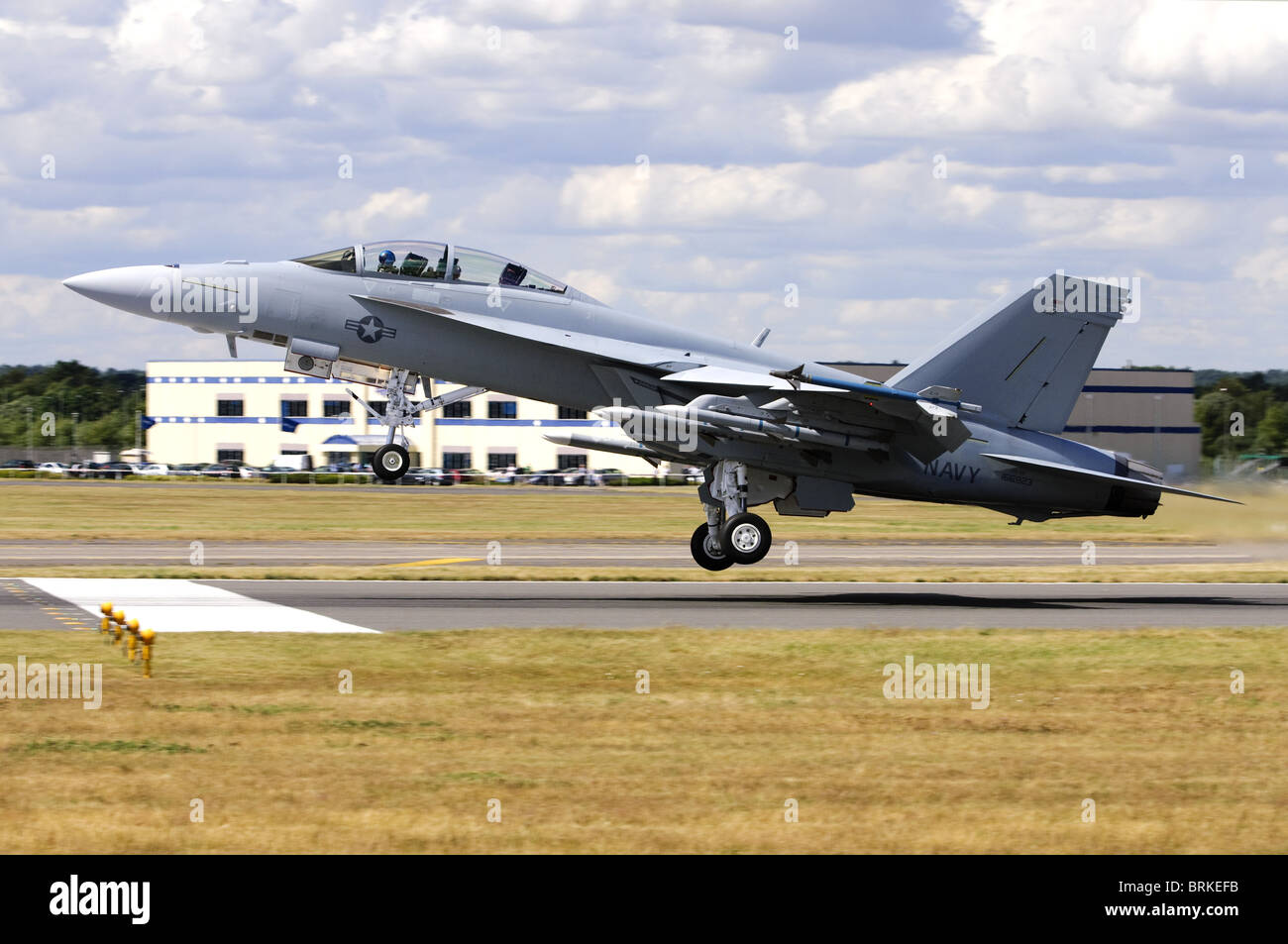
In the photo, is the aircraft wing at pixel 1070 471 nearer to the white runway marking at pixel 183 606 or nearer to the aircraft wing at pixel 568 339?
the aircraft wing at pixel 568 339

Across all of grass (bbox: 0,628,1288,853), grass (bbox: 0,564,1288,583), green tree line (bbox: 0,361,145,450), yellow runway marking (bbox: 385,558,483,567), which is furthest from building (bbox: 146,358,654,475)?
grass (bbox: 0,628,1288,853)

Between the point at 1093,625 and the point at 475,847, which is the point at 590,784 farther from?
the point at 1093,625

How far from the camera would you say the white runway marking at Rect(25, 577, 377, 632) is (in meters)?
19.0

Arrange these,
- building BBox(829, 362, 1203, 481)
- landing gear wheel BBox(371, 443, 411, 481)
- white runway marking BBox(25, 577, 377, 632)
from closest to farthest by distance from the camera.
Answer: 1. white runway marking BBox(25, 577, 377, 632)
2. landing gear wheel BBox(371, 443, 411, 481)
3. building BBox(829, 362, 1203, 481)

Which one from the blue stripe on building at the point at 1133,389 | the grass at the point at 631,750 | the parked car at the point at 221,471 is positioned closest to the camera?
the grass at the point at 631,750

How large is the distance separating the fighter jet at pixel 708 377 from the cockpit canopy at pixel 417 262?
3 cm

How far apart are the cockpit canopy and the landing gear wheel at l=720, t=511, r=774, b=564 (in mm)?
5721

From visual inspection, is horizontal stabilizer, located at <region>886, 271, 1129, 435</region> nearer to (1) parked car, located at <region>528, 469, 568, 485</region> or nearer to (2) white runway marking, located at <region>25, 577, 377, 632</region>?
(2) white runway marking, located at <region>25, 577, 377, 632</region>

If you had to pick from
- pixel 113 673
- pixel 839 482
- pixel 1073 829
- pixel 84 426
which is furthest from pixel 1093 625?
pixel 84 426

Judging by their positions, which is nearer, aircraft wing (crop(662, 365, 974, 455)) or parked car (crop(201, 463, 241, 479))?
aircraft wing (crop(662, 365, 974, 455))

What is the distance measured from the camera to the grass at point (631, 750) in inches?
386

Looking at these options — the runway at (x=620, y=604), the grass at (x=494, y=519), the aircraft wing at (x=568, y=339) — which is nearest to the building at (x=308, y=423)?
the grass at (x=494, y=519)

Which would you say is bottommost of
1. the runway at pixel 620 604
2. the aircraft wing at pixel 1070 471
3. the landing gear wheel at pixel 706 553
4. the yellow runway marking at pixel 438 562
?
the runway at pixel 620 604

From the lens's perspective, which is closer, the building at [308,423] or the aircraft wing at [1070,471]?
the aircraft wing at [1070,471]
